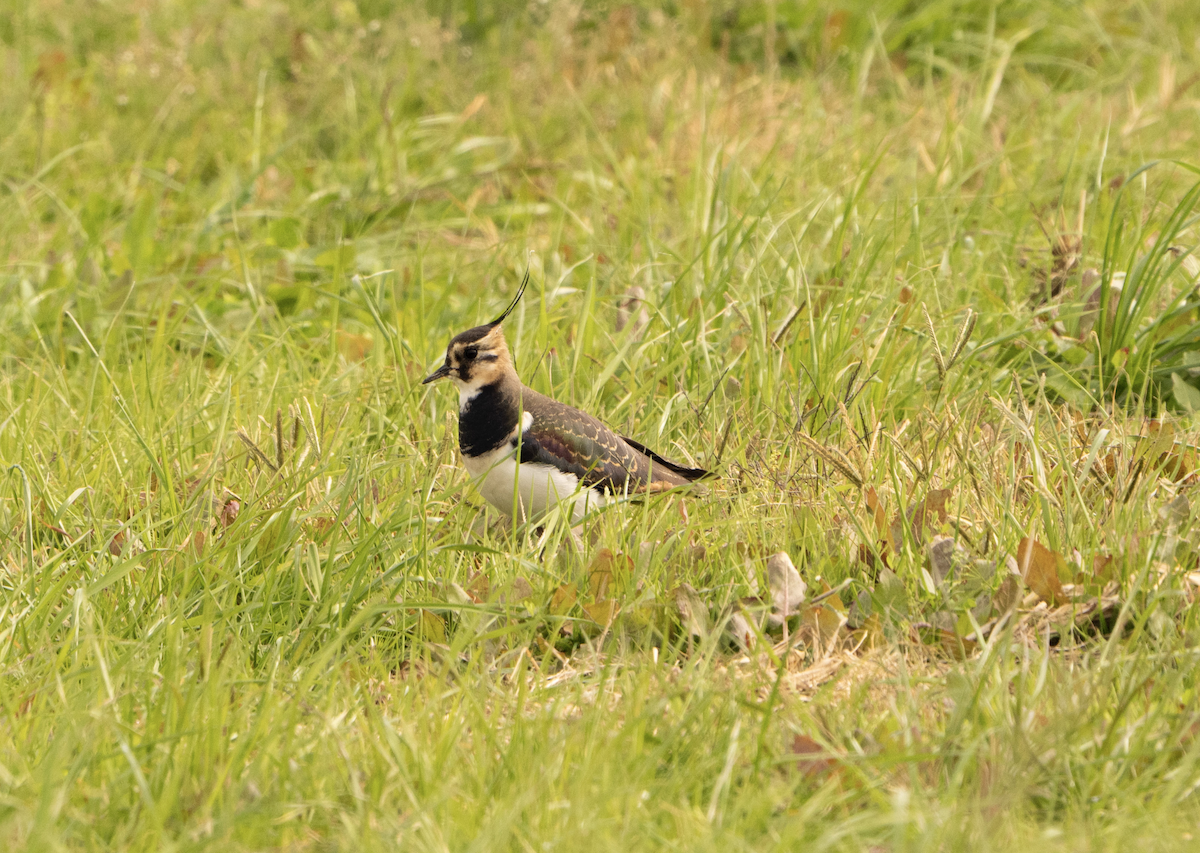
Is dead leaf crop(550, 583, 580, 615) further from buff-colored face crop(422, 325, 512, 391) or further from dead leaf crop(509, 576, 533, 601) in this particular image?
buff-colored face crop(422, 325, 512, 391)

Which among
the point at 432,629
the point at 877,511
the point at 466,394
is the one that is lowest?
the point at 432,629

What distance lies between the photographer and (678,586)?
328cm

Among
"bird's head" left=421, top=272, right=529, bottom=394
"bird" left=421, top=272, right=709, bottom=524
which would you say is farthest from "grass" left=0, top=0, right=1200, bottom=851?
"bird's head" left=421, top=272, right=529, bottom=394

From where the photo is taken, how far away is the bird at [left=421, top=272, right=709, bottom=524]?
3.96 meters

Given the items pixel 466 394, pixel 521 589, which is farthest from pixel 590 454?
pixel 521 589

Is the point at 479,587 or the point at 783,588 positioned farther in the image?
the point at 479,587

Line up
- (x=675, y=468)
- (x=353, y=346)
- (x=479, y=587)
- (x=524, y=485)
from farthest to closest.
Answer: (x=353, y=346) < (x=675, y=468) < (x=524, y=485) < (x=479, y=587)

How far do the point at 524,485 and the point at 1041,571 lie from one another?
5.04ft

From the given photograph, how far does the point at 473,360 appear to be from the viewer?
414 cm

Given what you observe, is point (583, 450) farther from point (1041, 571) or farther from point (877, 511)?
point (1041, 571)

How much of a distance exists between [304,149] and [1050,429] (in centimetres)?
456

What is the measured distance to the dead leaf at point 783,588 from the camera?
10.8 feet

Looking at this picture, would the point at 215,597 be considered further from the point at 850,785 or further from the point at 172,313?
the point at 172,313

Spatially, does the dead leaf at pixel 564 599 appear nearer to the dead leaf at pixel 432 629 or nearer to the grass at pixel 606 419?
the grass at pixel 606 419
